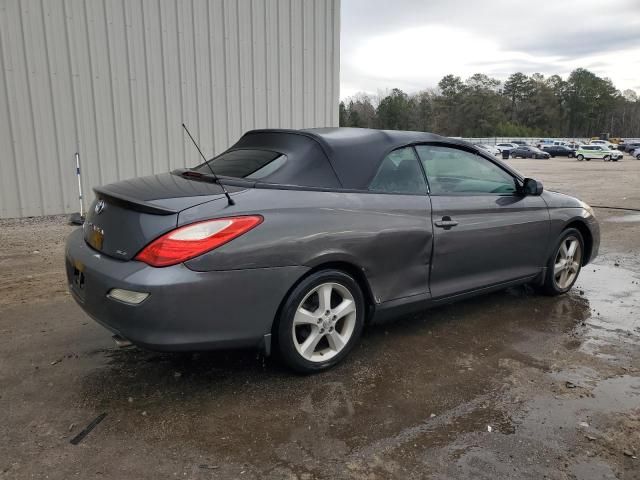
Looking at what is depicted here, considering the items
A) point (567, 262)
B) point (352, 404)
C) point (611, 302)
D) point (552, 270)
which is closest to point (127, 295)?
point (352, 404)

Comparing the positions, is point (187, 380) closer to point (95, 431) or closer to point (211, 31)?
point (95, 431)

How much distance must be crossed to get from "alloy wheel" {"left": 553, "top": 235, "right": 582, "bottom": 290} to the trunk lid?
3.31 metres

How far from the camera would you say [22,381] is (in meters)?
3.13

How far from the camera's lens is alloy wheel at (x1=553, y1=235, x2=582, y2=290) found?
15.8 ft

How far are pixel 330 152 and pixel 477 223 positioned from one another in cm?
135

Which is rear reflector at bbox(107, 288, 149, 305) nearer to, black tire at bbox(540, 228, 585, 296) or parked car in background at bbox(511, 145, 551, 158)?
black tire at bbox(540, 228, 585, 296)

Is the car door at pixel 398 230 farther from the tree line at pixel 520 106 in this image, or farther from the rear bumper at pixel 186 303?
the tree line at pixel 520 106

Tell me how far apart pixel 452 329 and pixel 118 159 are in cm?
739

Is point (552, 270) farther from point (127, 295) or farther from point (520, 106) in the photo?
point (520, 106)

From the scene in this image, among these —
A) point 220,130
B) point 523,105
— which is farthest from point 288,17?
point 523,105

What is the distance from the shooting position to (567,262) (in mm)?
4883

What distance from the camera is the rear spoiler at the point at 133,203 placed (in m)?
2.75

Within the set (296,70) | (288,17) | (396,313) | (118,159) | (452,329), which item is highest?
(288,17)

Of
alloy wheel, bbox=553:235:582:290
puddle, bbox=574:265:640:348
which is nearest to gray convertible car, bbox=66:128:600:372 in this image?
alloy wheel, bbox=553:235:582:290
